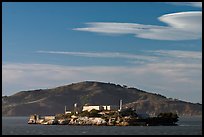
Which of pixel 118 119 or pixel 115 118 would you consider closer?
pixel 118 119

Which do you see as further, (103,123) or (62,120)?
(62,120)

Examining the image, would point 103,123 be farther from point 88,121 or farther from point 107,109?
point 107,109

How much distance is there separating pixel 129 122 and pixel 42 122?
37304mm

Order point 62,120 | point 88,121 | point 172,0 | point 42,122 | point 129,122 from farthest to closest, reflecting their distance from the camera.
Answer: point 42,122, point 62,120, point 88,121, point 129,122, point 172,0

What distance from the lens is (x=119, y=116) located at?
11994 cm

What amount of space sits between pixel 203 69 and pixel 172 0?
1.58 metres

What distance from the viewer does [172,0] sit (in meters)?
9.54

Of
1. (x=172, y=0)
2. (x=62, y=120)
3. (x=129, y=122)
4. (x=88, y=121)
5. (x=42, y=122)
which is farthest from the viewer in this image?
(x=42, y=122)

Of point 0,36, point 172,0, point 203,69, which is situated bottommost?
point 203,69

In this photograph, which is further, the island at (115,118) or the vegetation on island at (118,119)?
the island at (115,118)

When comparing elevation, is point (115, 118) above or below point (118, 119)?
above

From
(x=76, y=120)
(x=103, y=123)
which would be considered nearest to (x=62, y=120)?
(x=76, y=120)

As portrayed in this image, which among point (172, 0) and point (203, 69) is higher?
point (172, 0)

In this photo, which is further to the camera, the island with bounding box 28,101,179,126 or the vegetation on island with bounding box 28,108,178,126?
the island with bounding box 28,101,179,126
